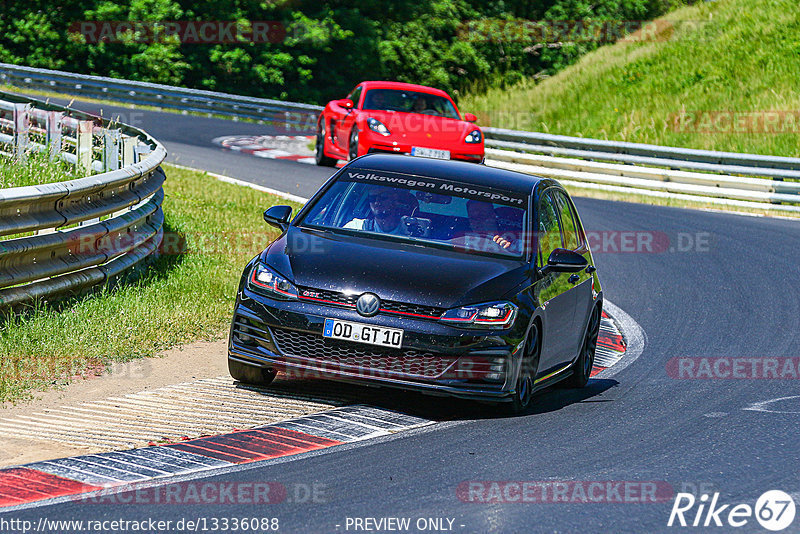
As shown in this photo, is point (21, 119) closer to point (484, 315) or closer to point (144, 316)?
point (144, 316)

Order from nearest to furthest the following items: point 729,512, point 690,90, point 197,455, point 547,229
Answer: point 729,512
point 197,455
point 547,229
point 690,90

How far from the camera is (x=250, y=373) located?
316 inches

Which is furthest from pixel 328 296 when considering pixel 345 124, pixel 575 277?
pixel 345 124

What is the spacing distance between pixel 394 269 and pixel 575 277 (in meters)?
1.82

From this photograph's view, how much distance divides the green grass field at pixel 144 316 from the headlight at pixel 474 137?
6.68m

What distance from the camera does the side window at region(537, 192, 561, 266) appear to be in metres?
8.52

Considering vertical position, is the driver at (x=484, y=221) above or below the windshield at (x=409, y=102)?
above

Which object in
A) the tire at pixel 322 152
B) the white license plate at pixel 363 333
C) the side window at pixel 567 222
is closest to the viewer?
the white license plate at pixel 363 333

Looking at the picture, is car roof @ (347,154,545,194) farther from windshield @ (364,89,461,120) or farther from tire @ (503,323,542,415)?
windshield @ (364,89,461,120)

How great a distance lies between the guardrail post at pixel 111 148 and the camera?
44.2ft

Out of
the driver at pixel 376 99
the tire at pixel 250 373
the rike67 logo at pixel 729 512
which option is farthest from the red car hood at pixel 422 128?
the rike67 logo at pixel 729 512

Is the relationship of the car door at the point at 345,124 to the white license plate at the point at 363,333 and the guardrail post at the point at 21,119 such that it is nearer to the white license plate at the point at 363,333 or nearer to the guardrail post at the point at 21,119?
the guardrail post at the point at 21,119

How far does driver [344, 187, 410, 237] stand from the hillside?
20.7m

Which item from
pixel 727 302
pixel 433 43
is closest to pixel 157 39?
pixel 433 43
